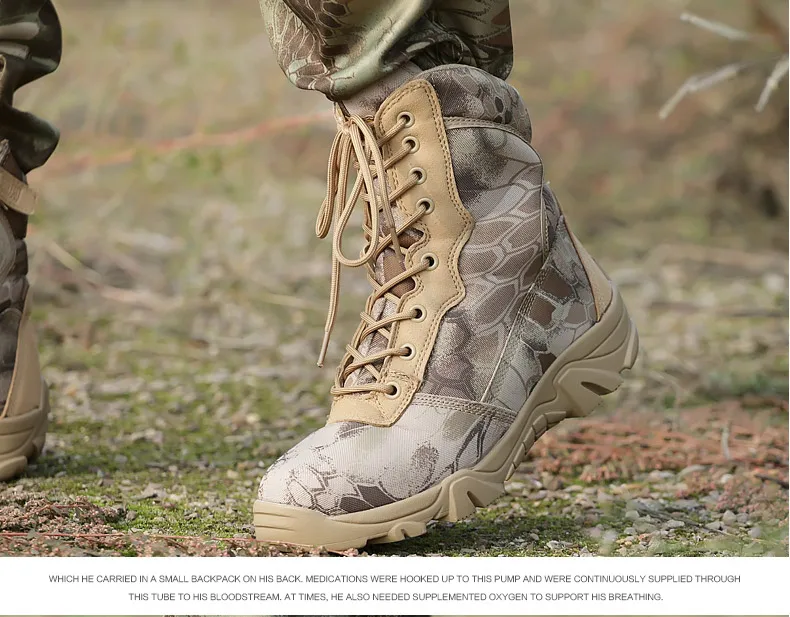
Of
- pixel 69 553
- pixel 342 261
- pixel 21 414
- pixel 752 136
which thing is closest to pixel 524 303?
pixel 342 261

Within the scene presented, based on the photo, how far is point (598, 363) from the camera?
166 cm

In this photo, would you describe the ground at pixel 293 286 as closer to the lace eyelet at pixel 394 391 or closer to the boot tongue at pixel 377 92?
the lace eyelet at pixel 394 391

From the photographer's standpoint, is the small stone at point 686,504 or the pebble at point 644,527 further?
the small stone at point 686,504

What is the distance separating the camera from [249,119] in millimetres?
4852

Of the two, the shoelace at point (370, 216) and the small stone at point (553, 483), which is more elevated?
the shoelace at point (370, 216)

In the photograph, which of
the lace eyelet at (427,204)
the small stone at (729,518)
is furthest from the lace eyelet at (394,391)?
the small stone at (729,518)

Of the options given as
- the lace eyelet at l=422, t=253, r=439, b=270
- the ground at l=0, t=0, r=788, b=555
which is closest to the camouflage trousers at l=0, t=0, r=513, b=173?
the lace eyelet at l=422, t=253, r=439, b=270

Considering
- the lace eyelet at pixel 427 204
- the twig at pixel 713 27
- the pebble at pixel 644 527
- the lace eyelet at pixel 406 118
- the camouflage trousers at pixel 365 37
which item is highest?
the twig at pixel 713 27

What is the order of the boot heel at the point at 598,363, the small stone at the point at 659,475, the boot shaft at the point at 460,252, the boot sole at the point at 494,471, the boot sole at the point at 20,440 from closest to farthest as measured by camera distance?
1. the boot sole at the point at 494,471
2. the boot shaft at the point at 460,252
3. the boot heel at the point at 598,363
4. the boot sole at the point at 20,440
5. the small stone at the point at 659,475

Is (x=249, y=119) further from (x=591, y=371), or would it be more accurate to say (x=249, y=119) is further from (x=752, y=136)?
(x=591, y=371)

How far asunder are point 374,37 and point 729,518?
97 cm

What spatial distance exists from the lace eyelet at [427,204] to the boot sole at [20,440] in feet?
2.73

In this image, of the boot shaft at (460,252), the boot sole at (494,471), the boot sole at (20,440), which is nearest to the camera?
the boot sole at (494,471)

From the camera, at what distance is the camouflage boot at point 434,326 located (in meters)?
1.41
